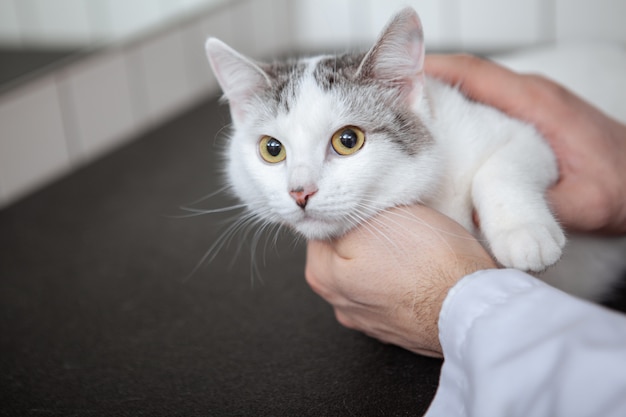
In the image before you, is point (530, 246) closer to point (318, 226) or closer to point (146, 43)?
point (318, 226)

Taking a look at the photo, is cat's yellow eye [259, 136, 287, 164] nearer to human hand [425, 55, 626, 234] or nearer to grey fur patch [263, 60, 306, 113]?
grey fur patch [263, 60, 306, 113]

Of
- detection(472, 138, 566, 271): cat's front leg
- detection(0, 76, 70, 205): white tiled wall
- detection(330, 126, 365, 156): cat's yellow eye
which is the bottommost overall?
detection(0, 76, 70, 205): white tiled wall

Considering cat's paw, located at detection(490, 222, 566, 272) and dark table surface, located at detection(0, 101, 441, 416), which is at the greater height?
cat's paw, located at detection(490, 222, 566, 272)

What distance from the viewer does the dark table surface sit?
41.3 inches

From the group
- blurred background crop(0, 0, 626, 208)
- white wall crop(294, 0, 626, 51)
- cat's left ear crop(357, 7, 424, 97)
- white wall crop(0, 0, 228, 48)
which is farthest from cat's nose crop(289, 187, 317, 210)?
white wall crop(294, 0, 626, 51)

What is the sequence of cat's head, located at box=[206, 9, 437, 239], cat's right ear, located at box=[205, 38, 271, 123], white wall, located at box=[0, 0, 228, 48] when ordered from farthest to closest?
1. white wall, located at box=[0, 0, 228, 48]
2. cat's right ear, located at box=[205, 38, 271, 123]
3. cat's head, located at box=[206, 9, 437, 239]

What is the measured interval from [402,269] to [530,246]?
190 millimetres

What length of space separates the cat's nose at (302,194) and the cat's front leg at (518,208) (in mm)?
288

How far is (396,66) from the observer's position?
1.11 m

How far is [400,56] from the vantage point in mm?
1094

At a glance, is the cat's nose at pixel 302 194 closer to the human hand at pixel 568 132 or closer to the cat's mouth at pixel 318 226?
the cat's mouth at pixel 318 226

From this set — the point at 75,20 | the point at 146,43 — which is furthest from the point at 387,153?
the point at 75,20

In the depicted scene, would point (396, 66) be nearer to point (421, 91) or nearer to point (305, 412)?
point (421, 91)

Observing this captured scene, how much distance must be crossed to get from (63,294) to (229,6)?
1950mm
